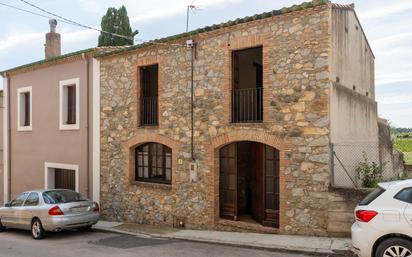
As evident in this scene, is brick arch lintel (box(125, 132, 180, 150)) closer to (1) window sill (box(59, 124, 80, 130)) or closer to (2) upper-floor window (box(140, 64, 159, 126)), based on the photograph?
(2) upper-floor window (box(140, 64, 159, 126))

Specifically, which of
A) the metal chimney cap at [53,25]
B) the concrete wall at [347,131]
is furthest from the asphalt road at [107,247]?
the metal chimney cap at [53,25]

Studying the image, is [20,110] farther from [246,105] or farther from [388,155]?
[388,155]

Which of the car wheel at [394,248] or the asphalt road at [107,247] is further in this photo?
the asphalt road at [107,247]

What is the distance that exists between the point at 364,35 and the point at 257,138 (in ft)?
20.7

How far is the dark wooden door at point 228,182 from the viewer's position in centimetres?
1129

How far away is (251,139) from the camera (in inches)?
408

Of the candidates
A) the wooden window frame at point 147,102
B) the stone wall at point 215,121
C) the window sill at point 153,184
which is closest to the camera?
the stone wall at point 215,121

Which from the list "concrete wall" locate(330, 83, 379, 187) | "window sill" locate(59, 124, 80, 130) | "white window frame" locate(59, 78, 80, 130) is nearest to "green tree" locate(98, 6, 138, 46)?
"white window frame" locate(59, 78, 80, 130)

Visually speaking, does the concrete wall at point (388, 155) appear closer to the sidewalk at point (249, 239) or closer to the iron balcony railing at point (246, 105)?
the iron balcony railing at point (246, 105)

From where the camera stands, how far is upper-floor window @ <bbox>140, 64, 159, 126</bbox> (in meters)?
13.0

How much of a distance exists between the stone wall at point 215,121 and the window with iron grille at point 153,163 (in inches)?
12.7

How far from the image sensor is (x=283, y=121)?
A: 990cm

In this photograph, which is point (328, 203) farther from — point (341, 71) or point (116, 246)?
point (116, 246)

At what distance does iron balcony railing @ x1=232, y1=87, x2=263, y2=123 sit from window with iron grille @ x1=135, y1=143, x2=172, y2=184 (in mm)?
2727
